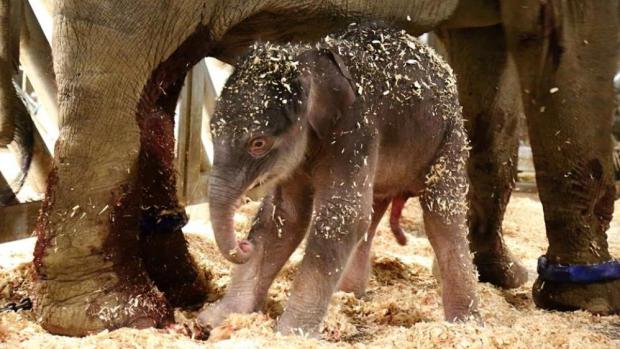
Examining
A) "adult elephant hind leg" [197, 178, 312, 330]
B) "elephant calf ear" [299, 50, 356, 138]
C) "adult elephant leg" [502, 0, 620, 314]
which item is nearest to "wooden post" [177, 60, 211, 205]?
"adult elephant leg" [502, 0, 620, 314]

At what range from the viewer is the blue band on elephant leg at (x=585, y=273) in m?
3.30

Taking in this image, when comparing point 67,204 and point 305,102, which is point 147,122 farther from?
point 305,102

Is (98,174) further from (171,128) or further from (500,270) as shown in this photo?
(500,270)

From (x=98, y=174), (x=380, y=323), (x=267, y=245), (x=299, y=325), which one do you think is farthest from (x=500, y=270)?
(x=98, y=174)

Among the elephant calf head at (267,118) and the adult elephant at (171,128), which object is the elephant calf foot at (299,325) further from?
the adult elephant at (171,128)

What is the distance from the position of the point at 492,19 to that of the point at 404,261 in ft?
3.97

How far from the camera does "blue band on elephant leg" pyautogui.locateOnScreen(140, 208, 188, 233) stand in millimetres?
2982

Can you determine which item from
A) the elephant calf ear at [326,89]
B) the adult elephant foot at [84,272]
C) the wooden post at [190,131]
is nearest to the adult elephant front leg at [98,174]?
the adult elephant foot at [84,272]

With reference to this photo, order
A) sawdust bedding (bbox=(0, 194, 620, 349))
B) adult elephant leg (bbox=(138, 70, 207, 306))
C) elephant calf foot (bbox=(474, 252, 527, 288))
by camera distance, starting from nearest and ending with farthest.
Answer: sawdust bedding (bbox=(0, 194, 620, 349))
adult elephant leg (bbox=(138, 70, 207, 306))
elephant calf foot (bbox=(474, 252, 527, 288))

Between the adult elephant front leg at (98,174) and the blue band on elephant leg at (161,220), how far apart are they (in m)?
0.43

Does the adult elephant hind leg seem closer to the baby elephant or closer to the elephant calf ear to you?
the baby elephant

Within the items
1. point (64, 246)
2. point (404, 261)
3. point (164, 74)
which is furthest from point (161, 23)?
point (404, 261)

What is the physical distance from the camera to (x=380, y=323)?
9.38 ft

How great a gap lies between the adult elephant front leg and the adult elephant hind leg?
260 millimetres
